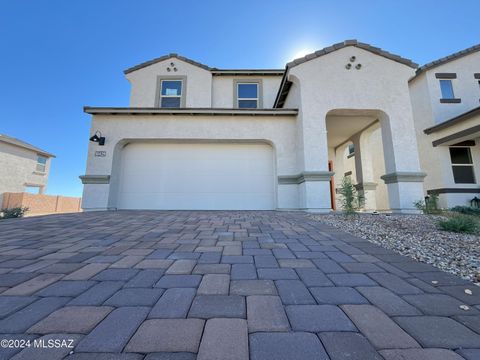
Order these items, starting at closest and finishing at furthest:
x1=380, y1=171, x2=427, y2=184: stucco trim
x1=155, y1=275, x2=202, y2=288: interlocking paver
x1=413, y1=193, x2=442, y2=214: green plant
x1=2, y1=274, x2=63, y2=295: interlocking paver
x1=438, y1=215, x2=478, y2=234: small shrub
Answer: x1=2, y1=274, x2=63, y2=295: interlocking paver → x1=155, y1=275, x2=202, y2=288: interlocking paver → x1=438, y1=215, x2=478, y2=234: small shrub → x1=413, y1=193, x2=442, y2=214: green plant → x1=380, y1=171, x2=427, y2=184: stucco trim

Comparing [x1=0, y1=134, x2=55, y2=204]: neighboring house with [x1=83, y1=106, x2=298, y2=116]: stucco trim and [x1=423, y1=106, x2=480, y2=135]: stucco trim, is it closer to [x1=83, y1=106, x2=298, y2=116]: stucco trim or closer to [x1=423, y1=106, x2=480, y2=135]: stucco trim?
[x1=83, y1=106, x2=298, y2=116]: stucco trim

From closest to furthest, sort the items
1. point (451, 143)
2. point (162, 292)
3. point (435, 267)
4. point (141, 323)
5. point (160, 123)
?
point (141, 323)
point (162, 292)
point (435, 267)
point (160, 123)
point (451, 143)

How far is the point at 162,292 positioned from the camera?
1.36 m

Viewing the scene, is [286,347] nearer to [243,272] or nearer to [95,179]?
[243,272]

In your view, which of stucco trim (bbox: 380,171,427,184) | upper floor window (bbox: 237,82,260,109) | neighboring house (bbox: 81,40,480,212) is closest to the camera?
stucco trim (bbox: 380,171,427,184)

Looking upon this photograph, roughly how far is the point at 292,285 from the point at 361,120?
7.23 meters

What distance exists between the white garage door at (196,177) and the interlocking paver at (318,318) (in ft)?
17.7

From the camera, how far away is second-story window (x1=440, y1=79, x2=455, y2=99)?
806 centimetres

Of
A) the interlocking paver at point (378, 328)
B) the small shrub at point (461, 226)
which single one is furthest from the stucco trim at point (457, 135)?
the interlocking paver at point (378, 328)

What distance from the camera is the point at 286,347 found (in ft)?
2.89

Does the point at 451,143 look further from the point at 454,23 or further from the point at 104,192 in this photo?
the point at 104,192

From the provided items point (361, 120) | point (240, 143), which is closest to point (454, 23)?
point (361, 120)

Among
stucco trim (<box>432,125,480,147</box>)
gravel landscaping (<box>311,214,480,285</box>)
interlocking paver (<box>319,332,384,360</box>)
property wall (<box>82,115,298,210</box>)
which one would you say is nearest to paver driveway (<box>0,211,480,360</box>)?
interlocking paver (<box>319,332,384,360</box>)

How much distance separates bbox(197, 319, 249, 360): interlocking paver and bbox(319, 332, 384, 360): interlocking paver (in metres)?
0.37
